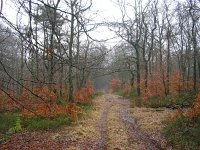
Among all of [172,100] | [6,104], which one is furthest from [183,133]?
[6,104]

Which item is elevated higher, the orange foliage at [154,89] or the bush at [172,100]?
the orange foliage at [154,89]

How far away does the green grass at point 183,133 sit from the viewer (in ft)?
35.8

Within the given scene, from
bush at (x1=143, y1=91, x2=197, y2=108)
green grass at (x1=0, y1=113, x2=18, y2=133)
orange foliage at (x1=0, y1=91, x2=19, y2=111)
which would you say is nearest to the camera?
green grass at (x1=0, y1=113, x2=18, y2=133)

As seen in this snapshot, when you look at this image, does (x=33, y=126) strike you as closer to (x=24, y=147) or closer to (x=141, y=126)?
(x=24, y=147)

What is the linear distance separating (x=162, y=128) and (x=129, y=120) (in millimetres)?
3945

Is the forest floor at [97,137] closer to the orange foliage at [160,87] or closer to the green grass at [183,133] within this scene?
the green grass at [183,133]

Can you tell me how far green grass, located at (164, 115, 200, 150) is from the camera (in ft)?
35.8

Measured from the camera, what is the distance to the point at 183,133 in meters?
11.9

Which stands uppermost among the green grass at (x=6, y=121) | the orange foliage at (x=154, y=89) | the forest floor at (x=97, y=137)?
the orange foliage at (x=154, y=89)

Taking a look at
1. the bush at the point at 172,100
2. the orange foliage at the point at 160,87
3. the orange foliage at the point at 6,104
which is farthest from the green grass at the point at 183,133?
the orange foliage at the point at 160,87

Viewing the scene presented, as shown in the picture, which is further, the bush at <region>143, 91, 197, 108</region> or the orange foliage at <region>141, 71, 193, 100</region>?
the orange foliage at <region>141, 71, 193, 100</region>

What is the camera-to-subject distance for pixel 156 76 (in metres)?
31.7

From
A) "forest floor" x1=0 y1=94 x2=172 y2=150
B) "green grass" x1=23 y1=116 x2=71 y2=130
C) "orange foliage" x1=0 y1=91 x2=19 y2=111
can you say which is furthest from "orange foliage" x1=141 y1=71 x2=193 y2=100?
"green grass" x1=23 y1=116 x2=71 y2=130

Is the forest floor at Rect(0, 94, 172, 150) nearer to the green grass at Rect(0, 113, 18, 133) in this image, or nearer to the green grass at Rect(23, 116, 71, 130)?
the green grass at Rect(23, 116, 71, 130)
